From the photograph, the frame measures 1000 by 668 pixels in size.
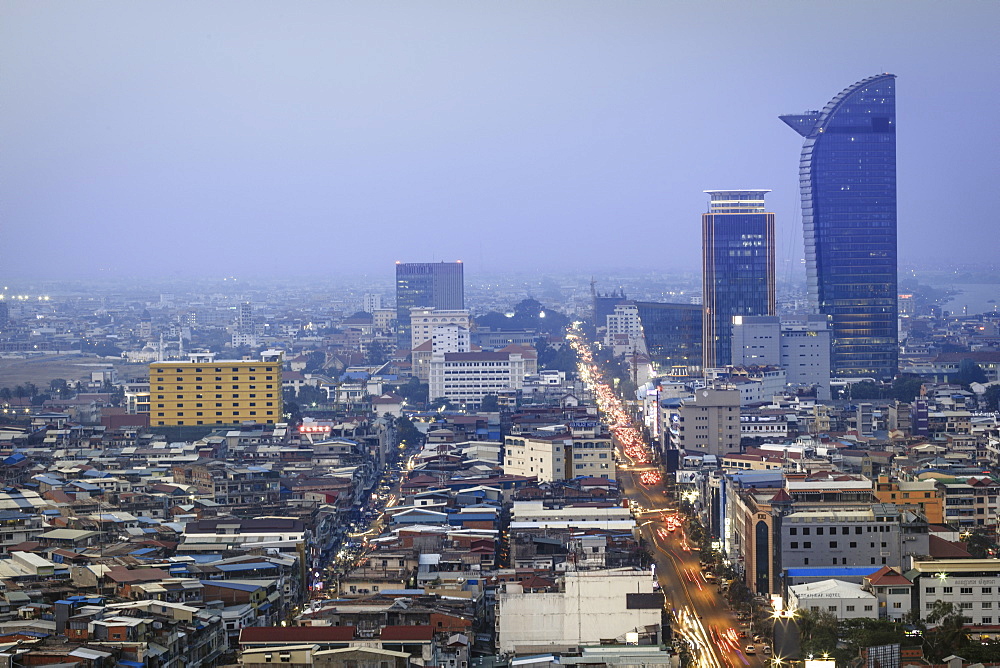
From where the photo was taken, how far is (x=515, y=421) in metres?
33.2

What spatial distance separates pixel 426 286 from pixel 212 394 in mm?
35456

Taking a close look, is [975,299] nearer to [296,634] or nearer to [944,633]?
[944,633]

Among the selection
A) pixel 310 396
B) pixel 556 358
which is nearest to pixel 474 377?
pixel 310 396

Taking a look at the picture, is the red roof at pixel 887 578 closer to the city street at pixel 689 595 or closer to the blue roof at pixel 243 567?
the city street at pixel 689 595

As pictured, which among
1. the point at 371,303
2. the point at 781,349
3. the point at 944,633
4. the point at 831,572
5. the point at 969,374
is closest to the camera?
the point at 944,633

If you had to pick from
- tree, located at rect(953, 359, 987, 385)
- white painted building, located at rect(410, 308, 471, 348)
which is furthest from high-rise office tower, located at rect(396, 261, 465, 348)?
tree, located at rect(953, 359, 987, 385)

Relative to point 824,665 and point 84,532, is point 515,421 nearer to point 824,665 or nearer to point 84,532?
point 84,532

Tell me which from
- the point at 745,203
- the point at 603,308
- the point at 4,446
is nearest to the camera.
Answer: the point at 4,446

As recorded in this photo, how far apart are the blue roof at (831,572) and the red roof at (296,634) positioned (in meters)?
5.64

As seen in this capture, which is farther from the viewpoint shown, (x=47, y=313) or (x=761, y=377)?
(x=47, y=313)

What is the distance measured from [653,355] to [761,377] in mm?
8887

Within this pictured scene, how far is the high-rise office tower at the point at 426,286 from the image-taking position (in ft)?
229

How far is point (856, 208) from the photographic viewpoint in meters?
52.8

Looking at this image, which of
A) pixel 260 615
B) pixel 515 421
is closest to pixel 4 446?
pixel 515 421
